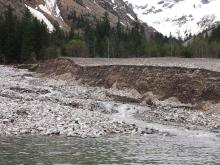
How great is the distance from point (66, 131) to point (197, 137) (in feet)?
29.6

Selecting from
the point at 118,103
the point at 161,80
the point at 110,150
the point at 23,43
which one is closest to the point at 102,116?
the point at 110,150

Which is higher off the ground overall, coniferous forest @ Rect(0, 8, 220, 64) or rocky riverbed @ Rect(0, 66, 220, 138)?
coniferous forest @ Rect(0, 8, 220, 64)

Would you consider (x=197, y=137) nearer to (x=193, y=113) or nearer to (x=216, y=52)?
(x=193, y=113)

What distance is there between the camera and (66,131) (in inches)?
1245

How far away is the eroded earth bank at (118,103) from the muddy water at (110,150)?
2467 millimetres

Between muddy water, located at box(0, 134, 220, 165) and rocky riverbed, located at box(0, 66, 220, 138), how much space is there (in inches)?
94.7

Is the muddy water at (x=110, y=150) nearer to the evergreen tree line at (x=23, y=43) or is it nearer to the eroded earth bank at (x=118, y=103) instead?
the eroded earth bank at (x=118, y=103)

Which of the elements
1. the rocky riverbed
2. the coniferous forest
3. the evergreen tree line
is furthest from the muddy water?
the evergreen tree line

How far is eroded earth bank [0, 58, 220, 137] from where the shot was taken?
34031mm

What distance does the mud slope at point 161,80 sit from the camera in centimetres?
5256

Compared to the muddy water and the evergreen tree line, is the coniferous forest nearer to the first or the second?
the evergreen tree line

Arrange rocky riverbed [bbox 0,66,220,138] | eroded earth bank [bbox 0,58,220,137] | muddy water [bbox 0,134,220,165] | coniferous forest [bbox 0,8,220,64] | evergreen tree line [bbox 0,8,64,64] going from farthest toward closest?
1. coniferous forest [bbox 0,8,220,64]
2. evergreen tree line [bbox 0,8,64,64]
3. eroded earth bank [bbox 0,58,220,137]
4. rocky riverbed [bbox 0,66,220,138]
5. muddy water [bbox 0,134,220,165]

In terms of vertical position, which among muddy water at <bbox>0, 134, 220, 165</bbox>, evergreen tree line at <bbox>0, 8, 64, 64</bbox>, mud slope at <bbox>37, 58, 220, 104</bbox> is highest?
evergreen tree line at <bbox>0, 8, 64, 64</bbox>

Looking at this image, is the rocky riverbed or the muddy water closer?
the muddy water
